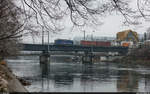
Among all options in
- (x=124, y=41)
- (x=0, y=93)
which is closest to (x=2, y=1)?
(x=0, y=93)

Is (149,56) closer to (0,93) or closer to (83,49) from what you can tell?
(83,49)

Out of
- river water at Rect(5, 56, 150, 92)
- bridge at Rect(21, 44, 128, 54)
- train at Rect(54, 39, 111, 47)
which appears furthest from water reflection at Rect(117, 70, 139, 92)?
train at Rect(54, 39, 111, 47)

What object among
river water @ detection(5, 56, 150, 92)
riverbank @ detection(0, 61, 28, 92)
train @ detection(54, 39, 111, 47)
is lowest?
river water @ detection(5, 56, 150, 92)

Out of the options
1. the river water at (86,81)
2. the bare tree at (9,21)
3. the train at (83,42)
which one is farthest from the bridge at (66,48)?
the bare tree at (9,21)

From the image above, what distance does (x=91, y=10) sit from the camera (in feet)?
23.3

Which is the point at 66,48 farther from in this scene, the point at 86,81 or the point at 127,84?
the point at 127,84

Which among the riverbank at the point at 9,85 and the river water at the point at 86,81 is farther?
the river water at the point at 86,81

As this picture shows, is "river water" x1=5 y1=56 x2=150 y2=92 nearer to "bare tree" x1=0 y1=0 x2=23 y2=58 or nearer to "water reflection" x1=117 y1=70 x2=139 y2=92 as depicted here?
"water reflection" x1=117 y1=70 x2=139 y2=92

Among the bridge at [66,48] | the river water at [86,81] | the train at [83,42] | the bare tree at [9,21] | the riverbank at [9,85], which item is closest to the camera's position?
the bare tree at [9,21]

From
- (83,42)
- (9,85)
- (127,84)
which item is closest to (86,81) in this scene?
(127,84)

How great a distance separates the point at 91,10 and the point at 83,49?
104278 mm

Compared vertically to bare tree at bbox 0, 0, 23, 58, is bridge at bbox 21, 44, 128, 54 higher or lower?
lower

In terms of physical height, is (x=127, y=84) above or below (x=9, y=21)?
below

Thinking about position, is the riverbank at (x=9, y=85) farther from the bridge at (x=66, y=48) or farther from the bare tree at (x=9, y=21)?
the bridge at (x=66, y=48)
